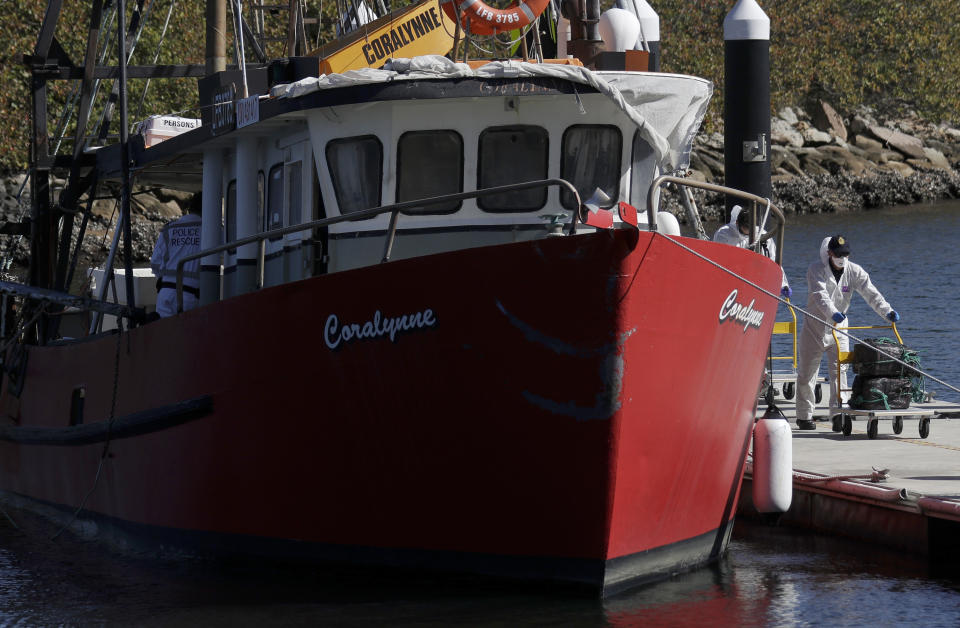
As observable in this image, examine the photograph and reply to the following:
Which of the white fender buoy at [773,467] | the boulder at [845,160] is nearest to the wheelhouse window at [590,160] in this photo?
the white fender buoy at [773,467]

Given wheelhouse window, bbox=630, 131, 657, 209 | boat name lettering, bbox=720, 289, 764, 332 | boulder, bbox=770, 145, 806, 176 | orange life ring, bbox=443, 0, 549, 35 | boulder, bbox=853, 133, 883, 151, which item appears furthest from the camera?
boulder, bbox=853, 133, 883, 151

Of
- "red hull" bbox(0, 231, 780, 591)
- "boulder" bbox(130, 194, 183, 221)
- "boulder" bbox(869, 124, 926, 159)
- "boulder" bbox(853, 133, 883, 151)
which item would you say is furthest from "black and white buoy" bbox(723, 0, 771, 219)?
"boulder" bbox(869, 124, 926, 159)

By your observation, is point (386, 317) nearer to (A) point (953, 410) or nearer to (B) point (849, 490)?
(B) point (849, 490)

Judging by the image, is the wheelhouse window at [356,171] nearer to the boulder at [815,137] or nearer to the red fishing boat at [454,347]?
the red fishing boat at [454,347]

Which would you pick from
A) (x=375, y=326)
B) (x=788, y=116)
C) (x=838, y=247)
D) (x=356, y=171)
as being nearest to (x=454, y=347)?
(x=375, y=326)

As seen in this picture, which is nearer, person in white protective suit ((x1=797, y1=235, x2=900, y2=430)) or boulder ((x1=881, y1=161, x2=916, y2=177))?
person in white protective suit ((x1=797, y1=235, x2=900, y2=430))

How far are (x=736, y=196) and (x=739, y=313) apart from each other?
0.78m

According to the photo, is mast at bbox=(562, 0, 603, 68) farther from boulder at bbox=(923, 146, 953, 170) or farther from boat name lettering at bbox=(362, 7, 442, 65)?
boulder at bbox=(923, 146, 953, 170)

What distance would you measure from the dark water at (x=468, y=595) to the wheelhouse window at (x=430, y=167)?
2668 mm

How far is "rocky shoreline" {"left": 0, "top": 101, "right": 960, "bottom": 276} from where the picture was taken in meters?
55.0

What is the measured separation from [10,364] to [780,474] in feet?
26.7

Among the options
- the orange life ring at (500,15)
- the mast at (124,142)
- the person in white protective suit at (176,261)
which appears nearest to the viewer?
the orange life ring at (500,15)

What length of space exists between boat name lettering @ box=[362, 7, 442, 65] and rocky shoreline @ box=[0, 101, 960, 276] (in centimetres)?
3521

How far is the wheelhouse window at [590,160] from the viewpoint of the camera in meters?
10.0
